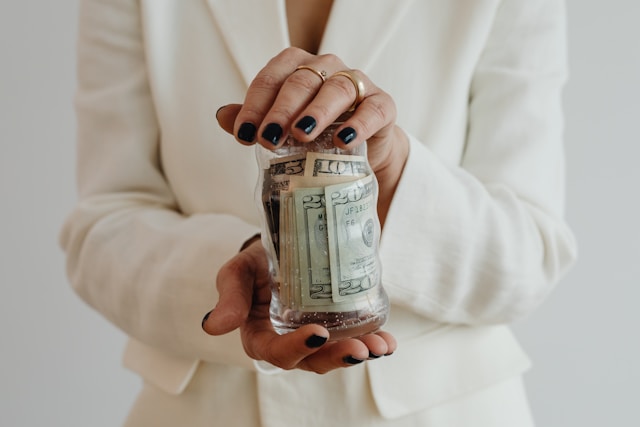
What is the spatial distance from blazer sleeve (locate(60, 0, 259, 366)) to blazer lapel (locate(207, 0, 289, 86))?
10 centimetres

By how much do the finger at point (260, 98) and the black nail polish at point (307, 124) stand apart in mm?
36

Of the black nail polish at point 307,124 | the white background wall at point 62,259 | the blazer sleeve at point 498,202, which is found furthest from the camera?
the white background wall at point 62,259

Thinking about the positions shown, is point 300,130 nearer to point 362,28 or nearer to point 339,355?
point 339,355

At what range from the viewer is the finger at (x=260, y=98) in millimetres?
572

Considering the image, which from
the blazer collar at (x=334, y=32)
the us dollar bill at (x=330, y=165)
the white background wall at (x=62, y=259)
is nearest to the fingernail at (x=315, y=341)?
the us dollar bill at (x=330, y=165)

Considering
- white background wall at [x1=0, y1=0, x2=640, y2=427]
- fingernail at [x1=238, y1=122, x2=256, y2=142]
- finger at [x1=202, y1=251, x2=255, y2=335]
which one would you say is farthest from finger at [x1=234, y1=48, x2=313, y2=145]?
white background wall at [x1=0, y1=0, x2=640, y2=427]

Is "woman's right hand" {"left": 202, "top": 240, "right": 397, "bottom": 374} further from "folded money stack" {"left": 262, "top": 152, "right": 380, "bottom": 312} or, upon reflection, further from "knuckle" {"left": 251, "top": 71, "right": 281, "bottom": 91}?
"knuckle" {"left": 251, "top": 71, "right": 281, "bottom": 91}

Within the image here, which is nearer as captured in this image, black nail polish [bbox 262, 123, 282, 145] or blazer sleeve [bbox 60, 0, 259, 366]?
black nail polish [bbox 262, 123, 282, 145]

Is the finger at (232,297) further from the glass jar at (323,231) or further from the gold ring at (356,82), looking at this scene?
the gold ring at (356,82)

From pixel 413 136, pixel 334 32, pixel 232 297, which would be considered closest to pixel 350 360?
pixel 232 297

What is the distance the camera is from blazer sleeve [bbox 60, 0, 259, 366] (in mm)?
854

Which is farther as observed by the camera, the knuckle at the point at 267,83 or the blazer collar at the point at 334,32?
the blazer collar at the point at 334,32

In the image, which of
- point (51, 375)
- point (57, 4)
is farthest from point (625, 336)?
point (57, 4)

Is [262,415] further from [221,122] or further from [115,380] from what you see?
[115,380]
